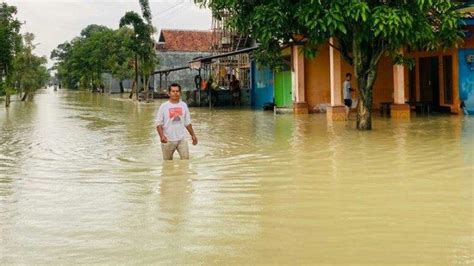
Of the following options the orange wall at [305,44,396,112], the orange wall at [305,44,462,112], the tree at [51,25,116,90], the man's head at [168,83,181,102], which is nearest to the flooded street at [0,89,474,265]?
the man's head at [168,83,181,102]

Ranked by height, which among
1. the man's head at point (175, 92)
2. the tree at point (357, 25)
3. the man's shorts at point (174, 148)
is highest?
the tree at point (357, 25)

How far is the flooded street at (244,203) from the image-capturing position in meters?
4.56

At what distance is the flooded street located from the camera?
4562 mm

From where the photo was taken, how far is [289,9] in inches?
506

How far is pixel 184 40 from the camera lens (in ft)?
172

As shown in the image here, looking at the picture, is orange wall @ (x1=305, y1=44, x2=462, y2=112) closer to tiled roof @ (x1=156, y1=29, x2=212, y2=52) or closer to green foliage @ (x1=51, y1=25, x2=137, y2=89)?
green foliage @ (x1=51, y1=25, x2=137, y2=89)

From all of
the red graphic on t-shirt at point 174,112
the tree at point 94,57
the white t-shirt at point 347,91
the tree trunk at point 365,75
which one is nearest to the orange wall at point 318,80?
the white t-shirt at point 347,91

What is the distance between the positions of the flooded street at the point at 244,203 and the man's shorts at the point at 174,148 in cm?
15

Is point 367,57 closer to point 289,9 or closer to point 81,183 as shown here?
point 289,9

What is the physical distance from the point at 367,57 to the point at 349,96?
3.89 metres

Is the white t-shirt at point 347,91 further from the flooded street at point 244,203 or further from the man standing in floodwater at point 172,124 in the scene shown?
the man standing in floodwater at point 172,124

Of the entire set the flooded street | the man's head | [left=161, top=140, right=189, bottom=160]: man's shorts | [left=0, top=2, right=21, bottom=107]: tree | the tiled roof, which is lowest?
the flooded street

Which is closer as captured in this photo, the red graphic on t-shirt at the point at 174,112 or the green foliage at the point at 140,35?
the red graphic on t-shirt at the point at 174,112

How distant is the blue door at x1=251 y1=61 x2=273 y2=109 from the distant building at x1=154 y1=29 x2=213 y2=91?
17.2 metres
